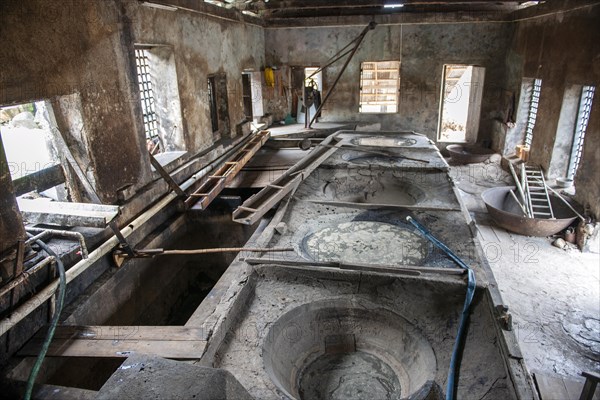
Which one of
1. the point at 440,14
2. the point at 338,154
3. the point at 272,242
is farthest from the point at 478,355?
the point at 440,14

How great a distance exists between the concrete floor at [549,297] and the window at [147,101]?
709 cm

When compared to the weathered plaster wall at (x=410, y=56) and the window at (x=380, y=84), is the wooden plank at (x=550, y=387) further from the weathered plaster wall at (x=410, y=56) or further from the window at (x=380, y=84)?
the window at (x=380, y=84)

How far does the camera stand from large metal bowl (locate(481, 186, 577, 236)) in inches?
325

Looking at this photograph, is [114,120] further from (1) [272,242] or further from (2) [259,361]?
(2) [259,361]

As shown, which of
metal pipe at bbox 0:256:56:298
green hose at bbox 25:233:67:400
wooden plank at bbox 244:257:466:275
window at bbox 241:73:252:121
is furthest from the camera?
window at bbox 241:73:252:121

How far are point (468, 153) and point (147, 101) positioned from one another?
10.6 m

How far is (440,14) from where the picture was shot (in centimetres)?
1301

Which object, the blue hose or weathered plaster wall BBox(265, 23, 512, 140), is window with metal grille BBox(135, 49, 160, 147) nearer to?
the blue hose

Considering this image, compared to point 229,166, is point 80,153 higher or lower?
higher

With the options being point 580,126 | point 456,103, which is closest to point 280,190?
point 580,126

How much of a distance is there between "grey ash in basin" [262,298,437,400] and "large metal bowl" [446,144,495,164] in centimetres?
1014

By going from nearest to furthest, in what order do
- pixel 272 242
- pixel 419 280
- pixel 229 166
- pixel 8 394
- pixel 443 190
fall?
pixel 8 394 < pixel 419 280 < pixel 272 242 < pixel 443 190 < pixel 229 166

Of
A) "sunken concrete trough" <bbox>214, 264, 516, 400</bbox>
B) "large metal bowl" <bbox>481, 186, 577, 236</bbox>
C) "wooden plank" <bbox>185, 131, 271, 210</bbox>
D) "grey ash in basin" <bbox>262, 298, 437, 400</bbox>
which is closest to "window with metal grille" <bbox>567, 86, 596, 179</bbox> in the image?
"large metal bowl" <bbox>481, 186, 577, 236</bbox>

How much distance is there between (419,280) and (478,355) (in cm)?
100
